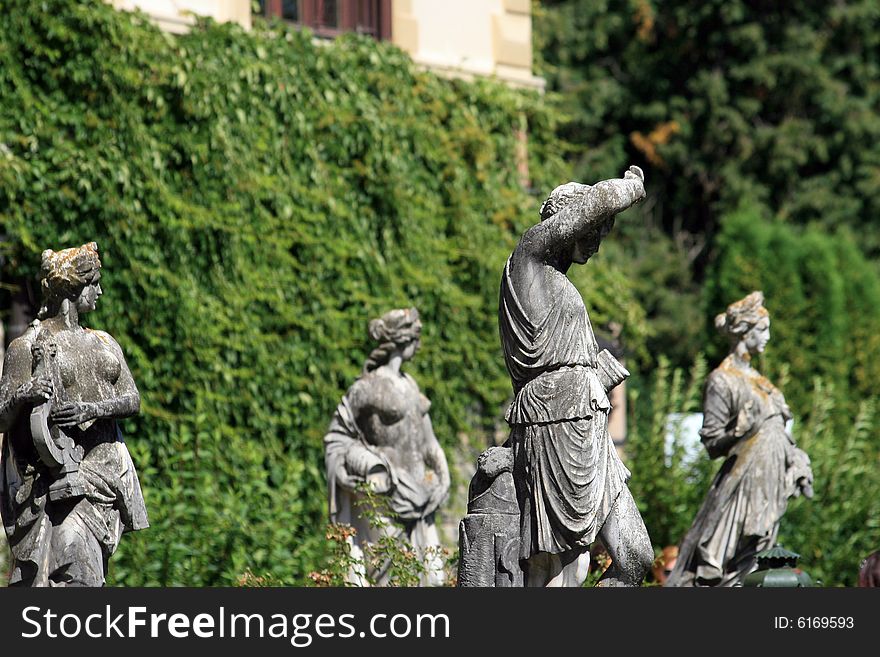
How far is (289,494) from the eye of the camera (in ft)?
43.5

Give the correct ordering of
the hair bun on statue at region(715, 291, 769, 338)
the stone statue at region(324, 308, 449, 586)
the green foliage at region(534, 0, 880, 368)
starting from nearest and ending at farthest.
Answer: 1. the stone statue at region(324, 308, 449, 586)
2. the hair bun on statue at region(715, 291, 769, 338)
3. the green foliage at region(534, 0, 880, 368)

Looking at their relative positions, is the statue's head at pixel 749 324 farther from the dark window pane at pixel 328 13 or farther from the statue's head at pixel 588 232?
the dark window pane at pixel 328 13

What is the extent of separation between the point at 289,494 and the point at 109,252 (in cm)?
221

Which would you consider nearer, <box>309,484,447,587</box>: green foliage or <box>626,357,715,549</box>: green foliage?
<box>309,484,447,587</box>: green foliage

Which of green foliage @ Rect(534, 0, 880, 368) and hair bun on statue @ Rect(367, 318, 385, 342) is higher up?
green foliage @ Rect(534, 0, 880, 368)

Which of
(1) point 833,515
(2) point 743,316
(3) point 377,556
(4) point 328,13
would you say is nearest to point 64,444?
(3) point 377,556

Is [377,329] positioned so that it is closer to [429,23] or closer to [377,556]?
[377,556]

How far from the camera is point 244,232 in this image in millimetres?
14250

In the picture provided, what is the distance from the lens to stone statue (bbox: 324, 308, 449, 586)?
10945 mm

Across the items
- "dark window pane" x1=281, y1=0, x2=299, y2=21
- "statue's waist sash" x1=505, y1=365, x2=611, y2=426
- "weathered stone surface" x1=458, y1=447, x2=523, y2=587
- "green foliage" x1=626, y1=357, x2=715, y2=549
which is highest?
"dark window pane" x1=281, y1=0, x2=299, y2=21

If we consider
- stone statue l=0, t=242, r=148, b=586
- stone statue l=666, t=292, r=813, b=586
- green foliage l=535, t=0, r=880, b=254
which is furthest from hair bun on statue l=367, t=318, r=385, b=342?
green foliage l=535, t=0, r=880, b=254

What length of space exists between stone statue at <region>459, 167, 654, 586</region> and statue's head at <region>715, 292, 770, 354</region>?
12.5 ft

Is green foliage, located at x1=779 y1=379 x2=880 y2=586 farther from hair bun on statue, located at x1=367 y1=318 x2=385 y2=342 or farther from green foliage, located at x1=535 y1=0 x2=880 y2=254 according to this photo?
green foliage, located at x1=535 y1=0 x2=880 y2=254

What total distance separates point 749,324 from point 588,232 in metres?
4.04
